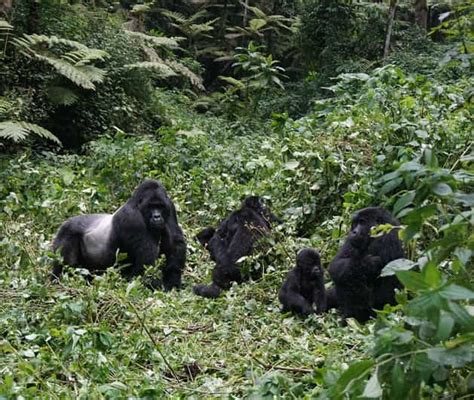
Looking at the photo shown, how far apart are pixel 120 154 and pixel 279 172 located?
6.13ft

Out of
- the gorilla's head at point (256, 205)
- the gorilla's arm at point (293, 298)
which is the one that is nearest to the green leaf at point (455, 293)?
the gorilla's arm at point (293, 298)

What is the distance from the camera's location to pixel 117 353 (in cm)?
362

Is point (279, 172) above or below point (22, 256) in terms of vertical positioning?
above

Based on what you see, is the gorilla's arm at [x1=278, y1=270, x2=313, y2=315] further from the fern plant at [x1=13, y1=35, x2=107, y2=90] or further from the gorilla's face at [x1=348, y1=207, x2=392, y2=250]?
the fern plant at [x1=13, y1=35, x2=107, y2=90]

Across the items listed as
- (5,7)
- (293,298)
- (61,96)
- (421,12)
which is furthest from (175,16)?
(293,298)

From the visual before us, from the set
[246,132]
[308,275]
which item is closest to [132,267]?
[308,275]

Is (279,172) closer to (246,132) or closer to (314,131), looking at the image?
(314,131)

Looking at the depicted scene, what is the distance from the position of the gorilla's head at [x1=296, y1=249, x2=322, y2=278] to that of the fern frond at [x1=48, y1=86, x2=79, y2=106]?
5011 millimetres

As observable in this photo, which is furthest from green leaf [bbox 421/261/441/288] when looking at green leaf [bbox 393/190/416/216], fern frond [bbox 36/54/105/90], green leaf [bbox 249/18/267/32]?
green leaf [bbox 249/18/267/32]

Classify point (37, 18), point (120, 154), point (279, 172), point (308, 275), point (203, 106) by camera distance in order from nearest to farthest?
point (308, 275)
point (279, 172)
point (120, 154)
point (37, 18)
point (203, 106)

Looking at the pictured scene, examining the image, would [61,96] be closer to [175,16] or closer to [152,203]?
[152,203]

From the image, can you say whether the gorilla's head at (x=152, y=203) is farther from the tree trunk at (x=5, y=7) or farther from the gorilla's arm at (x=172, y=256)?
the tree trunk at (x=5, y=7)

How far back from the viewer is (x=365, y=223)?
→ 4.36 metres

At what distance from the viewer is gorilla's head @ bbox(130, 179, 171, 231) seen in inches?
208
